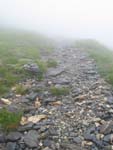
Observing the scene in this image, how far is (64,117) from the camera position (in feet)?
51.5

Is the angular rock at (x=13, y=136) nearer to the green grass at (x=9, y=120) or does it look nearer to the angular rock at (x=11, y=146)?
the angular rock at (x=11, y=146)

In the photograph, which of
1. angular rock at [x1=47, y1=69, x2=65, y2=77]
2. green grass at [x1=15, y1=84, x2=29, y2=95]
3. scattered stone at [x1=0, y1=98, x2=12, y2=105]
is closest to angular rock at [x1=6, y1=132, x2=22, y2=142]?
scattered stone at [x1=0, y1=98, x2=12, y2=105]

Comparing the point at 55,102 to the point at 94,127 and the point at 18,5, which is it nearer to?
the point at 94,127

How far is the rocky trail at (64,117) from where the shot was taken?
13.5 m

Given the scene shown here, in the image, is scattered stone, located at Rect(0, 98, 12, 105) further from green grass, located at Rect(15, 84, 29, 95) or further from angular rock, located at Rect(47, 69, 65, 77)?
angular rock, located at Rect(47, 69, 65, 77)

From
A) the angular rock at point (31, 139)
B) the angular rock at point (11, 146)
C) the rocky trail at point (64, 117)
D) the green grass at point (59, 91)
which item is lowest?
the angular rock at point (11, 146)

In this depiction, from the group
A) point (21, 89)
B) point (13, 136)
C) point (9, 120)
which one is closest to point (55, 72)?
point (21, 89)

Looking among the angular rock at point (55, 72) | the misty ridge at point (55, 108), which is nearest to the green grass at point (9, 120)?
the misty ridge at point (55, 108)

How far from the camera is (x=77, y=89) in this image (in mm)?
19969

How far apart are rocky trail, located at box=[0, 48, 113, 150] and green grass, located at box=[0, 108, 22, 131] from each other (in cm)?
26

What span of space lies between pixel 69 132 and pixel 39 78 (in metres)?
8.73

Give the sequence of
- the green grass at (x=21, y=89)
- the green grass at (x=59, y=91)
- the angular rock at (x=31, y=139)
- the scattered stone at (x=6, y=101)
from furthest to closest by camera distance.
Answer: the green grass at (x=21, y=89) < the green grass at (x=59, y=91) < the scattered stone at (x=6, y=101) < the angular rock at (x=31, y=139)

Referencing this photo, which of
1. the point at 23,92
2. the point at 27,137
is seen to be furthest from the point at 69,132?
the point at 23,92

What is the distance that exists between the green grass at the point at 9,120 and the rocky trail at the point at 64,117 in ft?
0.86
